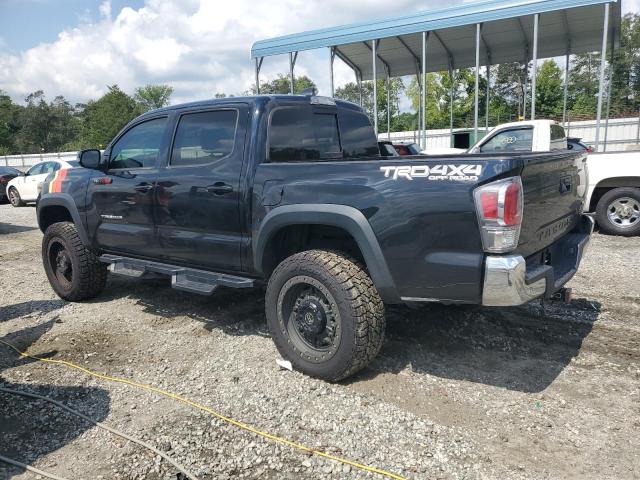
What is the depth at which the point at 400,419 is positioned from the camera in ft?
10.0

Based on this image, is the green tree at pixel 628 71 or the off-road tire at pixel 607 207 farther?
the green tree at pixel 628 71

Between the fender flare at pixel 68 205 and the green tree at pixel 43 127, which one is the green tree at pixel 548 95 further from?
the green tree at pixel 43 127

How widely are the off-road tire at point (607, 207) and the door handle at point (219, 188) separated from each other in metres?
6.80

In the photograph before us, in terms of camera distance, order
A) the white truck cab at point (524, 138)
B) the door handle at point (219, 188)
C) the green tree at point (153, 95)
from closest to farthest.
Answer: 1. the door handle at point (219, 188)
2. the white truck cab at point (524, 138)
3. the green tree at point (153, 95)

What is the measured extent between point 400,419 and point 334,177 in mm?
1577

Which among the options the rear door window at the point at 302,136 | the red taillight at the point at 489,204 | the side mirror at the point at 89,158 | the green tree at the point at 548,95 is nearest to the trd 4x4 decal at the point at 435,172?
the red taillight at the point at 489,204

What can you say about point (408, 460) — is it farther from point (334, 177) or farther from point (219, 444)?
point (334, 177)

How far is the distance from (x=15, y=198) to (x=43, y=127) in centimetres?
6007

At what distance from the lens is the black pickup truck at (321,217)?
290 centimetres

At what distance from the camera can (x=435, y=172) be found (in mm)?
2957

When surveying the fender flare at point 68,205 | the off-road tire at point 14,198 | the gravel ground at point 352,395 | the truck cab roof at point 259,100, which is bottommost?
the gravel ground at point 352,395

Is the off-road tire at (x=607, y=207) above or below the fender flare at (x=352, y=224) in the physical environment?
below

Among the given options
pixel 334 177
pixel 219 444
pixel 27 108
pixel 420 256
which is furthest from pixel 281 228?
pixel 27 108

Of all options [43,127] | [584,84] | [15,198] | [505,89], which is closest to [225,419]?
[15,198]
